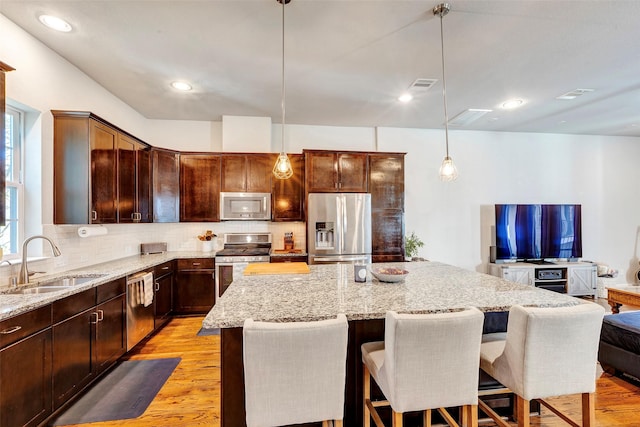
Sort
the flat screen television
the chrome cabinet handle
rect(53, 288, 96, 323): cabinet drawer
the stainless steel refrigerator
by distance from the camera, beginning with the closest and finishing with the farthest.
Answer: the chrome cabinet handle, rect(53, 288, 96, 323): cabinet drawer, the stainless steel refrigerator, the flat screen television

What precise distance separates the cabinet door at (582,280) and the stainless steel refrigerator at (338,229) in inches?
141

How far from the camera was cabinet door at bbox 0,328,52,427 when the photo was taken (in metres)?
1.65

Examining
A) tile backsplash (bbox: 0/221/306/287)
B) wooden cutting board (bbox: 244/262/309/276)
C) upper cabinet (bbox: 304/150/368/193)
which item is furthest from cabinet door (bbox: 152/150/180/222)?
wooden cutting board (bbox: 244/262/309/276)

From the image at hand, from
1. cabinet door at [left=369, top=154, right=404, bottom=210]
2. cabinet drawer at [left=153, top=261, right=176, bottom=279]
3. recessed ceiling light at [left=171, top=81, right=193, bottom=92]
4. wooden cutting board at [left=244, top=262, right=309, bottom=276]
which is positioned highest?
recessed ceiling light at [left=171, top=81, right=193, bottom=92]

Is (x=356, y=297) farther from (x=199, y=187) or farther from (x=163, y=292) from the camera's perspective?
(x=199, y=187)

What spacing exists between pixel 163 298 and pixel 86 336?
4.74ft

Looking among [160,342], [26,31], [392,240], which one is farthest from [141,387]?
[392,240]

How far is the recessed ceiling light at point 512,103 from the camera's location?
3986 mm

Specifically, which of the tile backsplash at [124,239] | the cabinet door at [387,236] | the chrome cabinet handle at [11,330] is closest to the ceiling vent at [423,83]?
the cabinet door at [387,236]

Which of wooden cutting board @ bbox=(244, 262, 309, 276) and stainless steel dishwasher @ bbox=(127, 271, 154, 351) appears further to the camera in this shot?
stainless steel dishwasher @ bbox=(127, 271, 154, 351)

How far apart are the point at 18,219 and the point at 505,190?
6.63 m

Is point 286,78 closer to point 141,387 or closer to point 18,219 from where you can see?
point 18,219

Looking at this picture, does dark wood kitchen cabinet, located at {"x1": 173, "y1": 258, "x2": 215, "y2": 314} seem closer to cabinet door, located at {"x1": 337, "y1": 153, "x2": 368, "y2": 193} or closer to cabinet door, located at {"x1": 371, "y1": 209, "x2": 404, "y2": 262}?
cabinet door, located at {"x1": 337, "y1": 153, "x2": 368, "y2": 193}

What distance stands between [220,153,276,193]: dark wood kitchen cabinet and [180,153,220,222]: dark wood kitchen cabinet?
0.40ft
